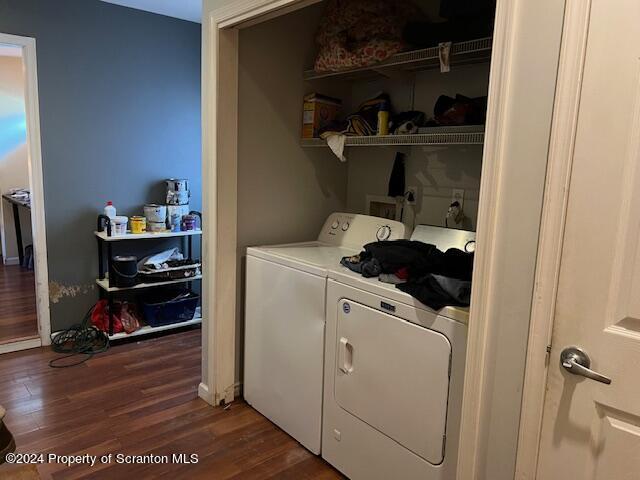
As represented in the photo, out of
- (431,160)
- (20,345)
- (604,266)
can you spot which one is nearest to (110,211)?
(20,345)

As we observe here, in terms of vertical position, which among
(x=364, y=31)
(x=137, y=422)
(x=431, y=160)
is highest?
(x=364, y=31)

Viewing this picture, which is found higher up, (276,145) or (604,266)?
(276,145)

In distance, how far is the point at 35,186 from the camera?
10.2ft

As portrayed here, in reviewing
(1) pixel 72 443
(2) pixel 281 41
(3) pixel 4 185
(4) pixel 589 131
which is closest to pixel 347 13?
(2) pixel 281 41

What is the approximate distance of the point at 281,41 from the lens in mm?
2506

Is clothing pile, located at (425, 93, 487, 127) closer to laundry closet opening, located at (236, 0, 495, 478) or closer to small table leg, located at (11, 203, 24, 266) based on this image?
laundry closet opening, located at (236, 0, 495, 478)

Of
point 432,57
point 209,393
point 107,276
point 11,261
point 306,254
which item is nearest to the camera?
point 432,57

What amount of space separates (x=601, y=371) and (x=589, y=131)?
1.92ft

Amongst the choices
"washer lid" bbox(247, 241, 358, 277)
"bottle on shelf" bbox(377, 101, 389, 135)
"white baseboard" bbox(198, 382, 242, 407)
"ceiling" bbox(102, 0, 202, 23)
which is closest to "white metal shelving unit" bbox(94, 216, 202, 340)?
"white baseboard" bbox(198, 382, 242, 407)

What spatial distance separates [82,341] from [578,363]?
10.6 feet

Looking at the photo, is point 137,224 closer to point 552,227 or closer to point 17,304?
point 17,304

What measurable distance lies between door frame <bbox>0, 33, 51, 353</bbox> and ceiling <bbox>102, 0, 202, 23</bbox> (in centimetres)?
70

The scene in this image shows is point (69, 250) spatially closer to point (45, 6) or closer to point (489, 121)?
point (45, 6)

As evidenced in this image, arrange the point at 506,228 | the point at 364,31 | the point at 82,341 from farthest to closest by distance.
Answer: the point at 82,341 → the point at 364,31 → the point at 506,228
